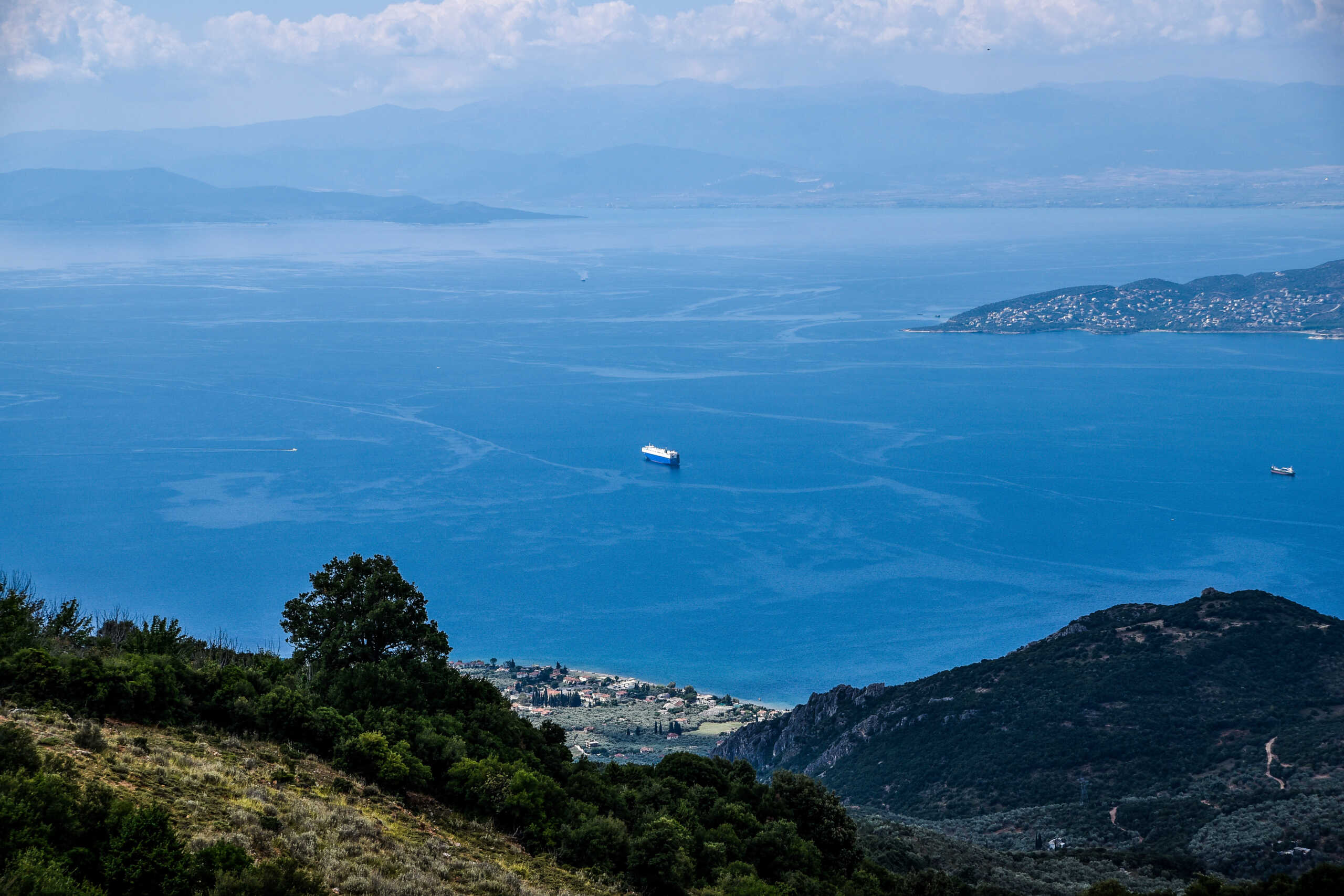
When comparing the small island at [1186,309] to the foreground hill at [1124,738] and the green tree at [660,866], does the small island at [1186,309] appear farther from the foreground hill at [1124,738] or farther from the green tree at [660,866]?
the green tree at [660,866]

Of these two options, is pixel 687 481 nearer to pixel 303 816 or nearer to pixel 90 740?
pixel 90 740

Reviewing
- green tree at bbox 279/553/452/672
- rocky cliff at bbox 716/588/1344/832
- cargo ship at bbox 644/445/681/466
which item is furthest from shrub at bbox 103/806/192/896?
cargo ship at bbox 644/445/681/466

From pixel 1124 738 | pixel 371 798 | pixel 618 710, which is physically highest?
pixel 371 798

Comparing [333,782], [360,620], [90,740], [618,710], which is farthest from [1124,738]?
[90,740]

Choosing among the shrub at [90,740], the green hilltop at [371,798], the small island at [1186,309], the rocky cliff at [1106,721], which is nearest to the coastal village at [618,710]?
the rocky cliff at [1106,721]

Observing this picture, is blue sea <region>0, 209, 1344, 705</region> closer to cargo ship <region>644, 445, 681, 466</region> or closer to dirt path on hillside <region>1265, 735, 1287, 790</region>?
cargo ship <region>644, 445, 681, 466</region>

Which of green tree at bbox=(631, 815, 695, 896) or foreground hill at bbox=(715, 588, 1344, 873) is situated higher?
green tree at bbox=(631, 815, 695, 896)
